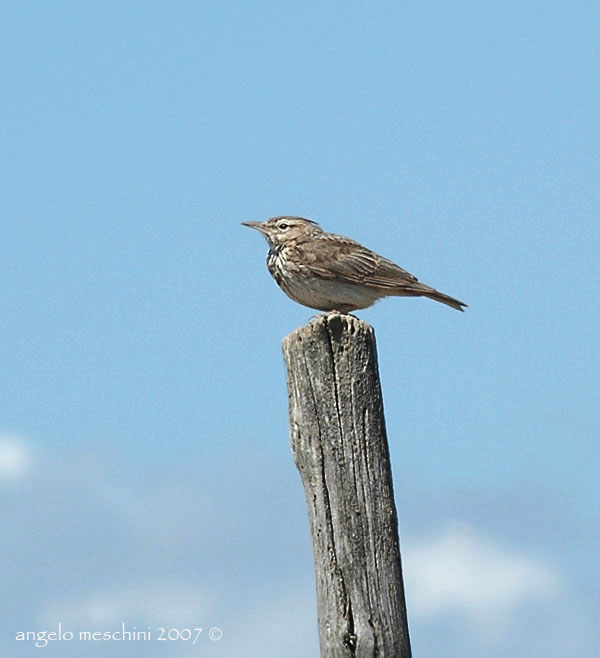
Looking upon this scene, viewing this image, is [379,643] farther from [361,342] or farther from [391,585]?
[361,342]

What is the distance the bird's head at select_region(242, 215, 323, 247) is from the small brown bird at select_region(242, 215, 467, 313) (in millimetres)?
83

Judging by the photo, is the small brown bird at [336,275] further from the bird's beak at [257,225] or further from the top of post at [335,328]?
the top of post at [335,328]

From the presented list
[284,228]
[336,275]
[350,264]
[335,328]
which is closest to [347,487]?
[335,328]

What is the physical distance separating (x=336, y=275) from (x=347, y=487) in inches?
185

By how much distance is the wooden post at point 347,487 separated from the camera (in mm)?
6023

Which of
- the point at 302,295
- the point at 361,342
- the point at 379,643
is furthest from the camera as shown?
the point at 302,295

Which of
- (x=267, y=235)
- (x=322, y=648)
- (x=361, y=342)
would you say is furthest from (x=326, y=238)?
(x=322, y=648)

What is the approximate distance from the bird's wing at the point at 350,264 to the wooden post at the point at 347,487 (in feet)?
14.0

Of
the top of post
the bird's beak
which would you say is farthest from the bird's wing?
the top of post

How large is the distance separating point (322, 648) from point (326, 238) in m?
5.90

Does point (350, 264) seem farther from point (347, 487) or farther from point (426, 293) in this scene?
point (347, 487)

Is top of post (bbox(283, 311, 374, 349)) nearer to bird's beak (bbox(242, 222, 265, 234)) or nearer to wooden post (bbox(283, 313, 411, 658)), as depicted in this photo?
wooden post (bbox(283, 313, 411, 658))

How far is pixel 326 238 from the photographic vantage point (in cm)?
1145

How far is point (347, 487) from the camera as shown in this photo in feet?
20.1
